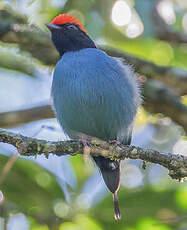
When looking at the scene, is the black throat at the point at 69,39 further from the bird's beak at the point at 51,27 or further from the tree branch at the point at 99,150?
the tree branch at the point at 99,150

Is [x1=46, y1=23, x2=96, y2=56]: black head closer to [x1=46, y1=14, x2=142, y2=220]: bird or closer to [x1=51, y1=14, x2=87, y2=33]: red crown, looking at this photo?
[x1=51, y1=14, x2=87, y2=33]: red crown

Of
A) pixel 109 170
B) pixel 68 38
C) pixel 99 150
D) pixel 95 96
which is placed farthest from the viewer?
pixel 68 38

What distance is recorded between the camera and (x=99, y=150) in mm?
4535

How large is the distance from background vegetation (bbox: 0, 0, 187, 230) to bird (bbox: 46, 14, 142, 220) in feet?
0.63

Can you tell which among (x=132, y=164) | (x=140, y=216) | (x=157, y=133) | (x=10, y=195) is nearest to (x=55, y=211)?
(x=10, y=195)

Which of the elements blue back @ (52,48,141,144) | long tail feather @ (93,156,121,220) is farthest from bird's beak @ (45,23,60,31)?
long tail feather @ (93,156,121,220)

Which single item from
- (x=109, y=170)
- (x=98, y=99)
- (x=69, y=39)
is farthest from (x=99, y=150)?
(x=69, y=39)

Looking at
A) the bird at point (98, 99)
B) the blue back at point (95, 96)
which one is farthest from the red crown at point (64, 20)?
the blue back at point (95, 96)

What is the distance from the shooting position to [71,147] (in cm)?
420

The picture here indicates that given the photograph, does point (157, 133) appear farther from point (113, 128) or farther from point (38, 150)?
point (38, 150)

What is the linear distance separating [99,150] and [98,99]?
2.53ft

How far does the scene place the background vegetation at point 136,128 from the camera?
4.98m

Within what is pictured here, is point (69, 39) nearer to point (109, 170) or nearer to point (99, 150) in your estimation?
point (109, 170)

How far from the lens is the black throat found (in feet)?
19.7
